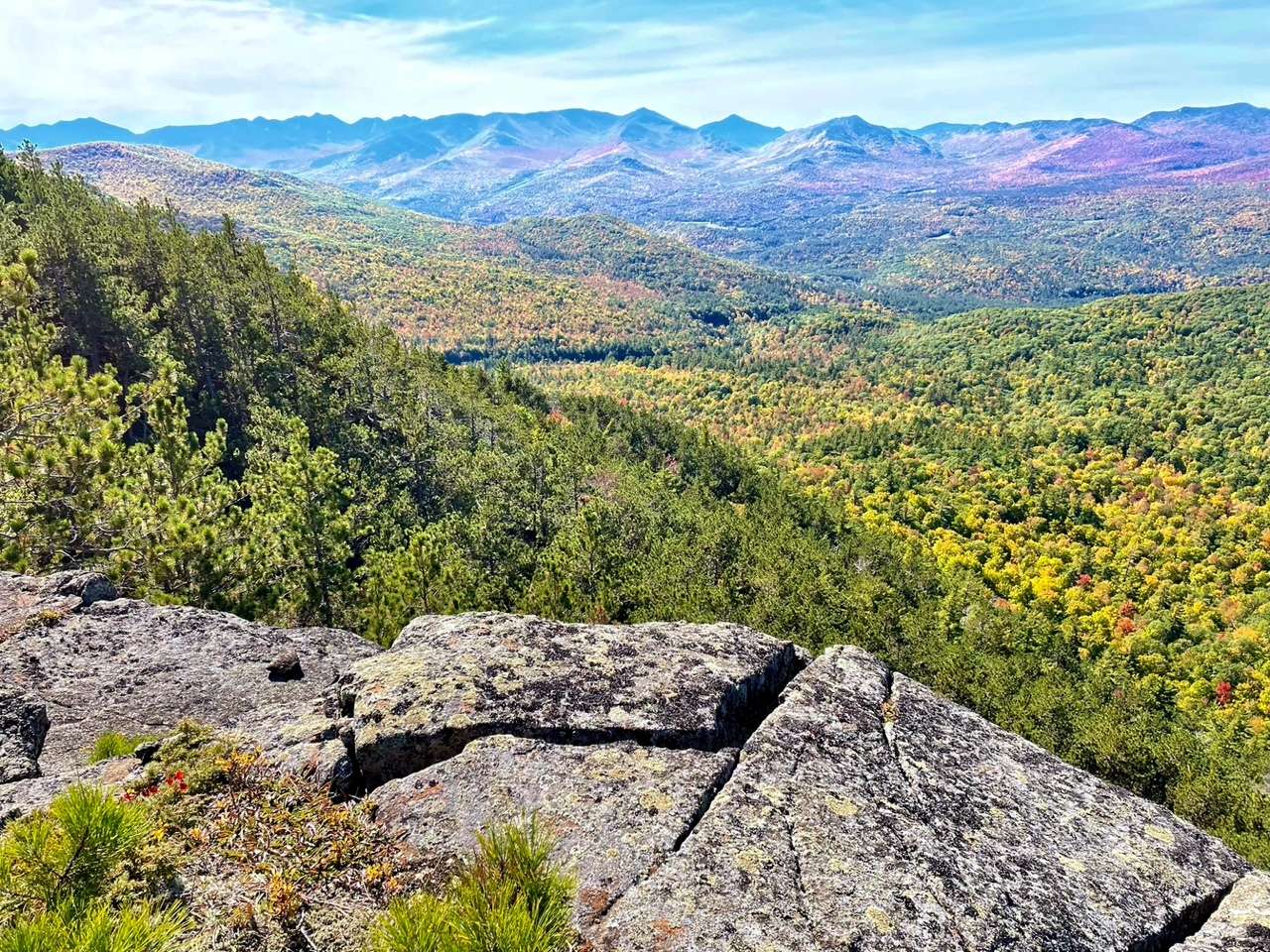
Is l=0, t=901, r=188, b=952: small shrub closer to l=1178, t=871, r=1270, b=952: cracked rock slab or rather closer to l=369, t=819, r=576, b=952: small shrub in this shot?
l=369, t=819, r=576, b=952: small shrub

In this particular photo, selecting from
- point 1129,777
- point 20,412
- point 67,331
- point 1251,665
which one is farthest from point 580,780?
point 1251,665

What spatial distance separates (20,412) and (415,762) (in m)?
18.4

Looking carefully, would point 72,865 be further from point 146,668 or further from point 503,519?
point 503,519

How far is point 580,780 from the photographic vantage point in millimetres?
9094

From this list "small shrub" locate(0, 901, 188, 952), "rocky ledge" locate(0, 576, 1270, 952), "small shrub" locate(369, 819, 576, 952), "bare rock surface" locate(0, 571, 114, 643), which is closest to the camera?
"small shrub" locate(0, 901, 188, 952)

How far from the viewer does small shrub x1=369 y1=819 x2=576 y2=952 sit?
4.94 metres

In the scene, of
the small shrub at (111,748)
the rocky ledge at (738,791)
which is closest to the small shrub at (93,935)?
the rocky ledge at (738,791)

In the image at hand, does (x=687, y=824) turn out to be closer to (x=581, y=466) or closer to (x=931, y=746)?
(x=931, y=746)

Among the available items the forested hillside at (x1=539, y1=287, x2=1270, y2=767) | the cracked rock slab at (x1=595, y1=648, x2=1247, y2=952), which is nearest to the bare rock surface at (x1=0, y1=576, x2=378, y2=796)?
the cracked rock slab at (x1=595, y1=648, x2=1247, y2=952)

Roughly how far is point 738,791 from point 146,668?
47.6 ft

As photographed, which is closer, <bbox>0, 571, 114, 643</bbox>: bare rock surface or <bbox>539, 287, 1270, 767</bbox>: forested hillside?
<bbox>0, 571, 114, 643</bbox>: bare rock surface

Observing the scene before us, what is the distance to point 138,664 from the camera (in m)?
16.4

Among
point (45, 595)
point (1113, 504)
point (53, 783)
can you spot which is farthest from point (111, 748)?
point (1113, 504)

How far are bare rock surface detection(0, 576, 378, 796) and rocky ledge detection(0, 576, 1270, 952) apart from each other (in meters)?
0.96
